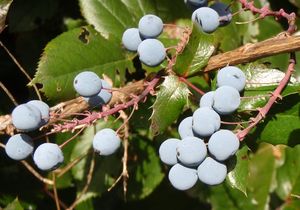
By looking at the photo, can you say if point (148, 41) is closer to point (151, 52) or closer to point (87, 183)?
point (151, 52)

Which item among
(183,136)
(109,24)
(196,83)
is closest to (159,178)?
(196,83)

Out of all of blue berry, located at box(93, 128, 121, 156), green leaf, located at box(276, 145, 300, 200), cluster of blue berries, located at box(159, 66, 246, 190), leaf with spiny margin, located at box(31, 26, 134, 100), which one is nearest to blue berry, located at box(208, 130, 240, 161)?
cluster of blue berries, located at box(159, 66, 246, 190)

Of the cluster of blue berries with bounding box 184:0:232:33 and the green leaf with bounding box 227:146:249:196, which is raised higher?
the cluster of blue berries with bounding box 184:0:232:33

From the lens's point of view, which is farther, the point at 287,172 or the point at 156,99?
the point at 287,172

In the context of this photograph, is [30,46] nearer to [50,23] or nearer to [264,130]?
[50,23]

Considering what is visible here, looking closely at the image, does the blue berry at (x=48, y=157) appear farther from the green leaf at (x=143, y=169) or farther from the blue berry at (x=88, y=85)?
the green leaf at (x=143, y=169)

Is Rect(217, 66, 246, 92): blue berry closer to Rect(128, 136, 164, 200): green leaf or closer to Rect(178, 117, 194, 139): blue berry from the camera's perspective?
Rect(178, 117, 194, 139): blue berry

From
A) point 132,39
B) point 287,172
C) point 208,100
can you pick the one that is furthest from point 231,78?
point 287,172
